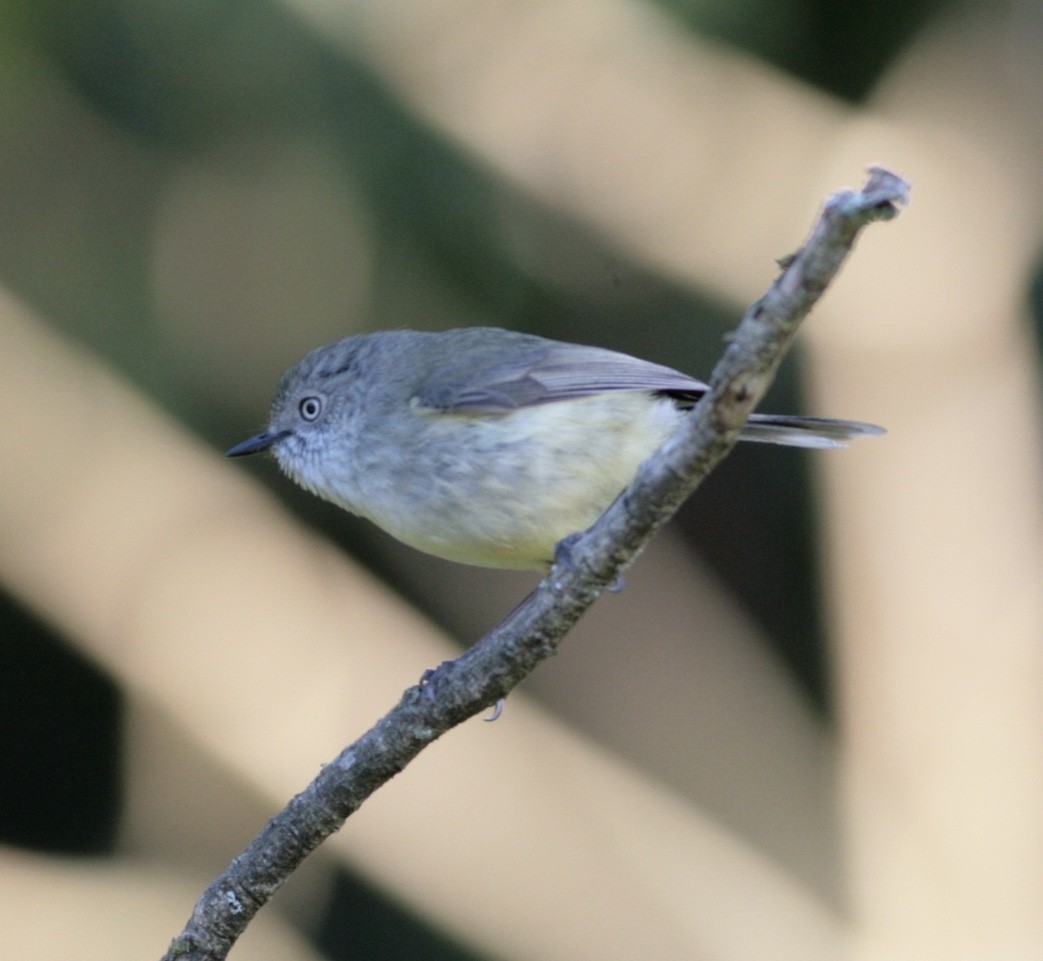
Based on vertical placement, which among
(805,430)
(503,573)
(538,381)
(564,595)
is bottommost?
(503,573)

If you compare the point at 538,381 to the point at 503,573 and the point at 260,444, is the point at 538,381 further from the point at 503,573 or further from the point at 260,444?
the point at 503,573

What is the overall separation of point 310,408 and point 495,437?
768 mm

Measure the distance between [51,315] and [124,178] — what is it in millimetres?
659

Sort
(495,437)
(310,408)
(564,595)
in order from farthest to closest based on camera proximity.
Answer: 1. (310,408)
2. (495,437)
3. (564,595)

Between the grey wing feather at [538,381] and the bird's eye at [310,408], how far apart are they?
1.33 ft

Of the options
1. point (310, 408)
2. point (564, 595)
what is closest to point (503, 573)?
point (310, 408)

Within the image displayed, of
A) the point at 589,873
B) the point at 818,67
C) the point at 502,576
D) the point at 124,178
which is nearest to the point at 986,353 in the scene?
the point at 818,67

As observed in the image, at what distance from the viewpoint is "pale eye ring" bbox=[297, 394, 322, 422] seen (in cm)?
363

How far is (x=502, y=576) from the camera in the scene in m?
5.13

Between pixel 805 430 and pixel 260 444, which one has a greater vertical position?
pixel 805 430

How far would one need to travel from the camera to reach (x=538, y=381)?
10.9ft

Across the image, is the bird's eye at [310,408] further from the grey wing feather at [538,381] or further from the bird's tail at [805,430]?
the bird's tail at [805,430]

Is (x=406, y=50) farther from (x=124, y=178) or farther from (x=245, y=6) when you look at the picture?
(x=124, y=178)

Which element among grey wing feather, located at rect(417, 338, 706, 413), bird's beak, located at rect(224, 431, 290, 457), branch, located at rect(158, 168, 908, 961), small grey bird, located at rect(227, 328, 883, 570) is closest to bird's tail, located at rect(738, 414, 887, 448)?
small grey bird, located at rect(227, 328, 883, 570)
